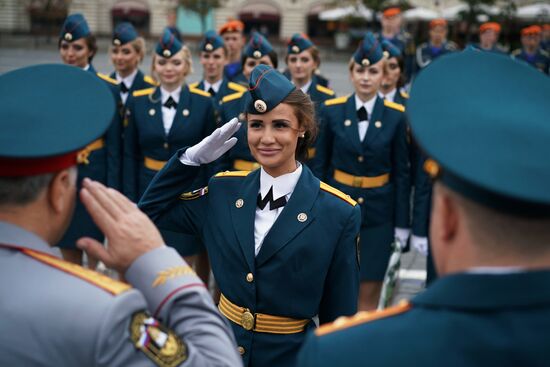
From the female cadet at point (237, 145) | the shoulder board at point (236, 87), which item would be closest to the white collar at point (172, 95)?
the female cadet at point (237, 145)

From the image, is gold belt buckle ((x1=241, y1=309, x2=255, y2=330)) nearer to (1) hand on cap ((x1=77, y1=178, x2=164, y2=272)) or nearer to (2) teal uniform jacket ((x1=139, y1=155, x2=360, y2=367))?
(2) teal uniform jacket ((x1=139, y1=155, x2=360, y2=367))

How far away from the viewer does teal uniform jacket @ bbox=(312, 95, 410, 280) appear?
5.52m

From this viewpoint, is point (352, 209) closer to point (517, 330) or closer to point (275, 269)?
point (275, 269)

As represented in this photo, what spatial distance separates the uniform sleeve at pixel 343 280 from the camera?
311cm

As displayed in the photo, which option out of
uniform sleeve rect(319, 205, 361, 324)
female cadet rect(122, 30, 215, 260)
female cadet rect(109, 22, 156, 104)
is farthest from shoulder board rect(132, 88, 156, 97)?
uniform sleeve rect(319, 205, 361, 324)

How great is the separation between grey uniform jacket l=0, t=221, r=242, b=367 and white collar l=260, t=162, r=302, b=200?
140 cm

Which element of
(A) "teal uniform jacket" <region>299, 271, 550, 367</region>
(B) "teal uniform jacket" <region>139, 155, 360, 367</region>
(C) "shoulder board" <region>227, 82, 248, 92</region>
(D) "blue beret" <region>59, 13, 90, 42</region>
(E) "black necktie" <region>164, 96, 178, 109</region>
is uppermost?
(A) "teal uniform jacket" <region>299, 271, 550, 367</region>

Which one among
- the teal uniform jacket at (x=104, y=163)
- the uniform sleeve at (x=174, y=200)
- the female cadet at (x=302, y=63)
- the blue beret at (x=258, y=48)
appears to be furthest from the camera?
the blue beret at (x=258, y=48)

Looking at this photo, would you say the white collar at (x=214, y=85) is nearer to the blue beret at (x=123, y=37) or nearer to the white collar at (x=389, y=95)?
the blue beret at (x=123, y=37)

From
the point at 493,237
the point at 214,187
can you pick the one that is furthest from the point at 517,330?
the point at 214,187

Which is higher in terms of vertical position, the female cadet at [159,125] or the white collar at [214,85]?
the female cadet at [159,125]

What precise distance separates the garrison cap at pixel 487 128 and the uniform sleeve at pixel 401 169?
377 centimetres

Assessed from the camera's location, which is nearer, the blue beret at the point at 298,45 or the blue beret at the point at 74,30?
the blue beret at the point at 74,30

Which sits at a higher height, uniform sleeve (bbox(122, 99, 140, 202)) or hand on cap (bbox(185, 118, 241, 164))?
hand on cap (bbox(185, 118, 241, 164))
